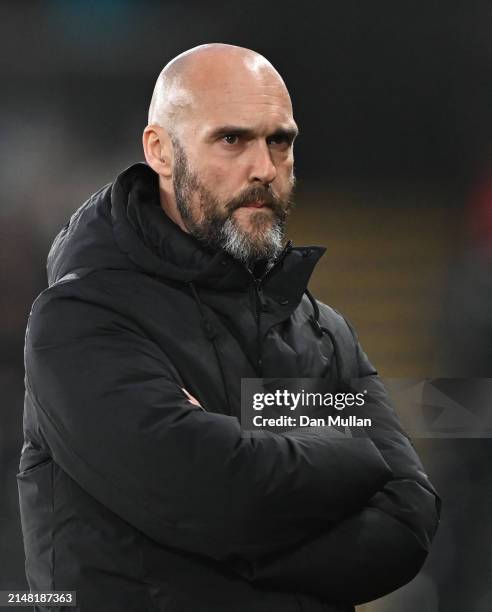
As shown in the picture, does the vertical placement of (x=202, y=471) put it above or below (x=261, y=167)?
below

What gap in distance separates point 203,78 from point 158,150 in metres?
0.14

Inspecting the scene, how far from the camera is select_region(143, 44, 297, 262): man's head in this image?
1400mm

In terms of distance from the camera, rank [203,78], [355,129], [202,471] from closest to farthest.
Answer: [202,471], [203,78], [355,129]

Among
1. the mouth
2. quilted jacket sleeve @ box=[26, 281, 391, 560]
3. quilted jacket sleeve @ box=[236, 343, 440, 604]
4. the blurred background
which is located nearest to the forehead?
the mouth

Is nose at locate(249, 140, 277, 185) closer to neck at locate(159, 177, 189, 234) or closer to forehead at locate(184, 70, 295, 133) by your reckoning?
forehead at locate(184, 70, 295, 133)

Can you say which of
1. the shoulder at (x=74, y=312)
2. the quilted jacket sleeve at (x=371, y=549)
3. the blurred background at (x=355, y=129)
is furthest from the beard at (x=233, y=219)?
Answer: the blurred background at (x=355, y=129)

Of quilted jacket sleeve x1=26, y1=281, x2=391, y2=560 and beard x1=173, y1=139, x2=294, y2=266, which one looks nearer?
quilted jacket sleeve x1=26, y1=281, x2=391, y2=560

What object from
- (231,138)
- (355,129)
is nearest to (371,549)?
(231,138)

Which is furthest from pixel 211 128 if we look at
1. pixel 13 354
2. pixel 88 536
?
pixel 13 354

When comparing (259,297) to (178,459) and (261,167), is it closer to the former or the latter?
(261,167)

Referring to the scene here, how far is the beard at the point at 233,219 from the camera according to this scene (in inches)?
55.7

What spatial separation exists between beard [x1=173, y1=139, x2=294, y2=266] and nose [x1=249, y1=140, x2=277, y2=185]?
0.02 meters

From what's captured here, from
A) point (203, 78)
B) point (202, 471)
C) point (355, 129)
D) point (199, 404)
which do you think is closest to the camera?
point (202, 471)

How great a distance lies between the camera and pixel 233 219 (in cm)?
142
